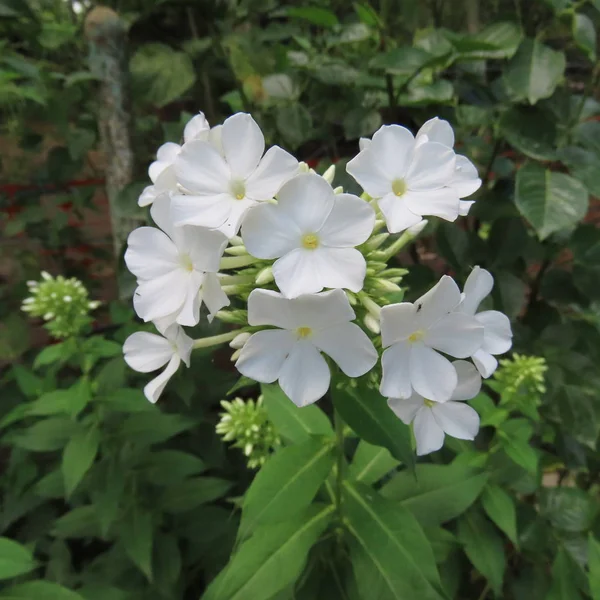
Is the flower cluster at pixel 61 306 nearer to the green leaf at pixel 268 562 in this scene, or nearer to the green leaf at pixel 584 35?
the green leaf at pixel 268 562

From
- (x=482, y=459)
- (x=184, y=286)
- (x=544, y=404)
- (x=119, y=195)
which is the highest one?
(x=184, y=286)

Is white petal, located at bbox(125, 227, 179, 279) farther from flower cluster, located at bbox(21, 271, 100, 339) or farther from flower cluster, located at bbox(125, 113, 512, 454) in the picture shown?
flower cluster, located at bbox(21, 271, 100, 339)

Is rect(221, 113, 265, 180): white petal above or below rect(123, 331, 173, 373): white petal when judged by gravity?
above

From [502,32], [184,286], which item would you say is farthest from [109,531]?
[502,32]

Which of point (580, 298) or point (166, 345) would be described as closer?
point (166, 345)

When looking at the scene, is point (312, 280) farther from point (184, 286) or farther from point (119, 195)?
point (119, 195)

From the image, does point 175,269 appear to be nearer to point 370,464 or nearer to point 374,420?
point 374,420

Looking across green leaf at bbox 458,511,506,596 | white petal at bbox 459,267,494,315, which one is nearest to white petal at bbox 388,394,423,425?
white petal at bbox 459,267,494,315

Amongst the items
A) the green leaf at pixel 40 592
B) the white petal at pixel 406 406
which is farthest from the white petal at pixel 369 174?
the green leaf at pixel 40 592
